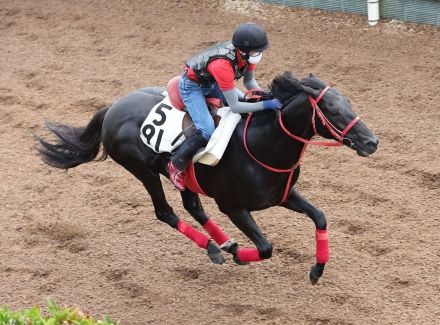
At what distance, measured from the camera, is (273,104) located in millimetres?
5895

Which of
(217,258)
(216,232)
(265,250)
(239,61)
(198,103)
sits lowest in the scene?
(217,258)

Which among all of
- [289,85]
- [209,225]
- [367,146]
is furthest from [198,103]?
[367,146]

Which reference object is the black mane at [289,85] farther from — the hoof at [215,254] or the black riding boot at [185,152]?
the hoof at [215,254]

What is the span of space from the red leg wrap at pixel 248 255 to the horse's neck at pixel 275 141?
72 centimetres

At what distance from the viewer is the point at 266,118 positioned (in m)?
6.03

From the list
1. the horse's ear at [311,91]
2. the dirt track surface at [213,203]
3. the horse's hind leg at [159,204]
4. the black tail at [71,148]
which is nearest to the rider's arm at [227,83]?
the horse's ear at [311,91]

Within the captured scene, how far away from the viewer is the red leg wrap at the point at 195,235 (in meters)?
6.72

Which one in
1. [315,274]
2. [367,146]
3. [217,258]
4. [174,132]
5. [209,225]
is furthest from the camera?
[209,225]

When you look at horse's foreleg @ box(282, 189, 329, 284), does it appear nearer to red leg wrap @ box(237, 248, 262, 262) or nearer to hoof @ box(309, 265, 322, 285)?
hoof @ box(309, 265, 322, 285)

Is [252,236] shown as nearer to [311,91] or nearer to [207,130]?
[207,130]

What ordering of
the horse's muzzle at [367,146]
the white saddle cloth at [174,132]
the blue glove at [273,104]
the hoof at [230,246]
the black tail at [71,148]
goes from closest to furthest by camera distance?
the horse's muzzle at [367,146], the blue glove at [273,104], the white saddle cloth at [174,132], the hoof at [230,246], the black tail at [71,148]

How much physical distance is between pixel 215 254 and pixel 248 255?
17.0 inches

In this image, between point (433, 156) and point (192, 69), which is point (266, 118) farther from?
point (433, 156)

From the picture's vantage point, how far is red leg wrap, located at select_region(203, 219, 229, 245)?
22.2 ft
